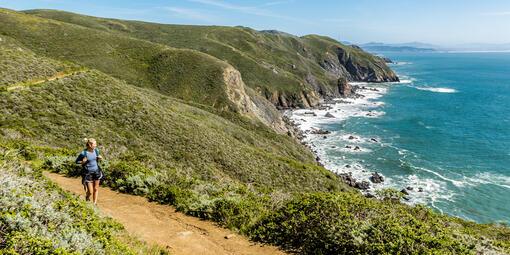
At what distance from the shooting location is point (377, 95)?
124m

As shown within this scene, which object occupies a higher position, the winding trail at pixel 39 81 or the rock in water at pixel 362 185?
the winding trail at pixel 39 81

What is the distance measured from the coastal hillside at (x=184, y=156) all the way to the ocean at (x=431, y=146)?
13887 millimetres

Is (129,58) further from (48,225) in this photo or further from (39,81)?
(48,225)

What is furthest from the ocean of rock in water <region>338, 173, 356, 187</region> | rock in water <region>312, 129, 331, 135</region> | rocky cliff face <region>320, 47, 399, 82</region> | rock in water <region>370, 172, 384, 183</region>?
rocky cliff face <region>320, 47, 399, 82</region>

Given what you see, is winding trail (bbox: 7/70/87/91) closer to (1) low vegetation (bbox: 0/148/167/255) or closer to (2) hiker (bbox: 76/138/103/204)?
(2) hiker (bbox: 76/138/103/204)

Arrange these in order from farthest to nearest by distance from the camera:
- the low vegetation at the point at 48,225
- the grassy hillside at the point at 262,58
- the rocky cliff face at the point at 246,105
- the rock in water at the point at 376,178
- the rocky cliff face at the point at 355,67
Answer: the rocky cliff face at the point at 355,67
the grassy hillside at the point at 262,58
the rocky cliff face at the point at 246,105
the rock in water at the point at 376,178
the low vegetation at the point at 48,225

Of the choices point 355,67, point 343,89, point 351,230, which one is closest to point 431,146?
point 351,230

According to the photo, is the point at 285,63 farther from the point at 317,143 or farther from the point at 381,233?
the point at 381,233

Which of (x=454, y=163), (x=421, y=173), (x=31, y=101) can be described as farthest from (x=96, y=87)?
(x=454, y=163)

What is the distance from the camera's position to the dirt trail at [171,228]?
857 cm

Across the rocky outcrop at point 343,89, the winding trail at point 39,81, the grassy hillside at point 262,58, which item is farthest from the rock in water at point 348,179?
the rocky outcrop at point 343,89

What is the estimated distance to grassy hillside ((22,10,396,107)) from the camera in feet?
338

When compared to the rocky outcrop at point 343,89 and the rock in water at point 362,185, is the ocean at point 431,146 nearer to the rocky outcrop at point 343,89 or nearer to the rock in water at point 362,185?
the rock in water at point 362,185

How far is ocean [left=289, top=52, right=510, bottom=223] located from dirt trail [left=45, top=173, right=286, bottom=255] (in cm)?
4090
